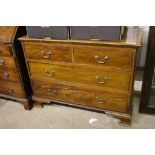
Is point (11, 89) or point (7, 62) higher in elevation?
point (7, 62)

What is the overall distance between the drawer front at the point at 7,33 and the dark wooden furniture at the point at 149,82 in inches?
42.9

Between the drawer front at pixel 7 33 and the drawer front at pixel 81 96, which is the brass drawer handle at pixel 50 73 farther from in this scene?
the drawer front at pixel 7 33

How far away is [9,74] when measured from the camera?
181cm

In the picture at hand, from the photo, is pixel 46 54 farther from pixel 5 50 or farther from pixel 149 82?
pixel 149 82

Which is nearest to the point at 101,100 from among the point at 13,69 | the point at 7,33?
the point at 13,69

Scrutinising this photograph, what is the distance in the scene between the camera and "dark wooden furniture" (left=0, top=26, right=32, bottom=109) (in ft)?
5.30

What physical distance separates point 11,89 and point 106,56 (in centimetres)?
104

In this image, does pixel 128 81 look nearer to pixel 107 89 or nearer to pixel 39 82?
pixel 107 89

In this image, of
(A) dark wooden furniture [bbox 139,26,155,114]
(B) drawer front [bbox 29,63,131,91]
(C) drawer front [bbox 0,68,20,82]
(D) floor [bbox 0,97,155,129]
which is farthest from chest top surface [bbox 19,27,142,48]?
(D) floor [bbox 0,97,155,129]

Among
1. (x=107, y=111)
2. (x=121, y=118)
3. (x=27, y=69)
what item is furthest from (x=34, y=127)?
(x=121, y=118)

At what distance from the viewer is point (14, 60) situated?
5.52 ft

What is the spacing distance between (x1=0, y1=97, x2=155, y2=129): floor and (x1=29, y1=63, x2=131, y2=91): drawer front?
37 cm

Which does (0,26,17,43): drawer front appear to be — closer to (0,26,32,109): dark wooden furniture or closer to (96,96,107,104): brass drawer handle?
(0,26,32,109): dark wooden furniture

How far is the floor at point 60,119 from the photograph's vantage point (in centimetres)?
171
